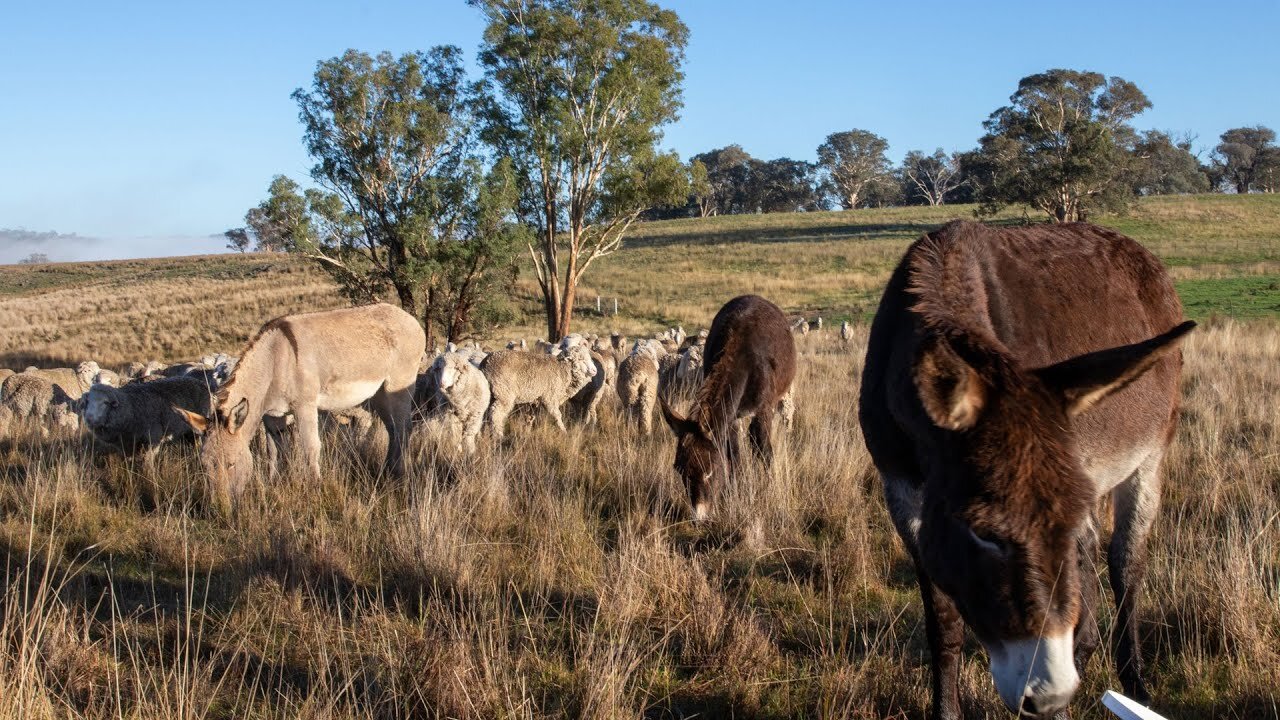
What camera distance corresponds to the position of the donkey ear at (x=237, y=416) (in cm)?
762

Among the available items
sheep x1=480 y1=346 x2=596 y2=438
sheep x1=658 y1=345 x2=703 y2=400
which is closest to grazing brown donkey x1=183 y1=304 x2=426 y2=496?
sheep x1=480 y1=346 x2=596 y2=438

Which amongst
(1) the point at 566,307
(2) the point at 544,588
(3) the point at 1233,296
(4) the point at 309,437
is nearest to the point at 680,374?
(4) the point at 309,437

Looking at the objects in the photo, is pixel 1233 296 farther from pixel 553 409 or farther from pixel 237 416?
pixel 237 416

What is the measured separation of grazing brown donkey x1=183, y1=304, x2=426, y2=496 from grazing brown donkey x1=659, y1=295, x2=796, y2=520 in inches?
132

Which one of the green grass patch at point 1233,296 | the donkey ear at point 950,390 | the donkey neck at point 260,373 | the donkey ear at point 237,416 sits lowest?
the green grass patch at point 1233,296

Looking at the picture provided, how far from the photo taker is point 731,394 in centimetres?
738

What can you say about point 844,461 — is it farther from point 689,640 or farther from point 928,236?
point 928,236

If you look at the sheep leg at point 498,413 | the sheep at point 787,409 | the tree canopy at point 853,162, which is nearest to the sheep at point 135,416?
the sheep leg at point 498,413

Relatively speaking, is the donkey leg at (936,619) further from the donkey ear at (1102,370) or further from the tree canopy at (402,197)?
the tree canopy at (402,197)

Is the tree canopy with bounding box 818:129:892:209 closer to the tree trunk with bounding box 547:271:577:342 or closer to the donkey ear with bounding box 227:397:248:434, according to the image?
the tree trunk with bounding box 547:271:577:342

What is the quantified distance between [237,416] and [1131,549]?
6966mm

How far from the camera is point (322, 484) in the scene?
7.80 m

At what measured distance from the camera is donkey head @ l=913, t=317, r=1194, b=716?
2.46m

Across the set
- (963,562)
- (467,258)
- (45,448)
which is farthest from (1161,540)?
(467,258)
